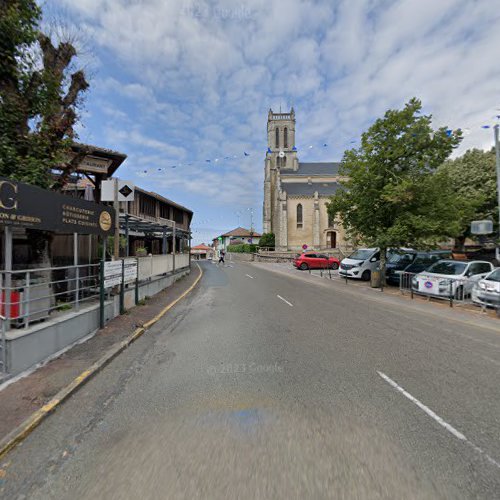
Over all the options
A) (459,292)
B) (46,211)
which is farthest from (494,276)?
(46,211)

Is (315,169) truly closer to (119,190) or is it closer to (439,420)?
(119,190)

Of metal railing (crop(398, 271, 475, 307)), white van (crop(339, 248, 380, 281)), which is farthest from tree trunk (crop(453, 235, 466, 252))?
metal railing (crop(398, 271, 475, 307))

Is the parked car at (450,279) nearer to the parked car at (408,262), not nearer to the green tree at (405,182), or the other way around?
the green tree at (405,182)

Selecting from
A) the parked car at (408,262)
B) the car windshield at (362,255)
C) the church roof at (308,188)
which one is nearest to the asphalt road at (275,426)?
the parked car at (408,262)

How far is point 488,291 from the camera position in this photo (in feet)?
30.1

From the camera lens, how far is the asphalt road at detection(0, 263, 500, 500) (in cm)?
224

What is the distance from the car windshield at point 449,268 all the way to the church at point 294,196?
121 ft

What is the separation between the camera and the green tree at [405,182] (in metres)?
13.2

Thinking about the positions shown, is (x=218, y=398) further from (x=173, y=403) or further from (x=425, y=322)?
(x=425, y=322)

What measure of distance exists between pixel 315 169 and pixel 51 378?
235 ft

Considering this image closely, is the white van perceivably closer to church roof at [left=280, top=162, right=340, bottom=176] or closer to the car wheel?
the car wheel

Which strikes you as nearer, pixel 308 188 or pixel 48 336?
pixel 48 336

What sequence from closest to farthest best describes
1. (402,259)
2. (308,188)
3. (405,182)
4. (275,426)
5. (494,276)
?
(275,426) → (494,276) → (405,182) → (402,259) → (308,188)

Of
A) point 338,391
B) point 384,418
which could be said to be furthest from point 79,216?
point 384,418
